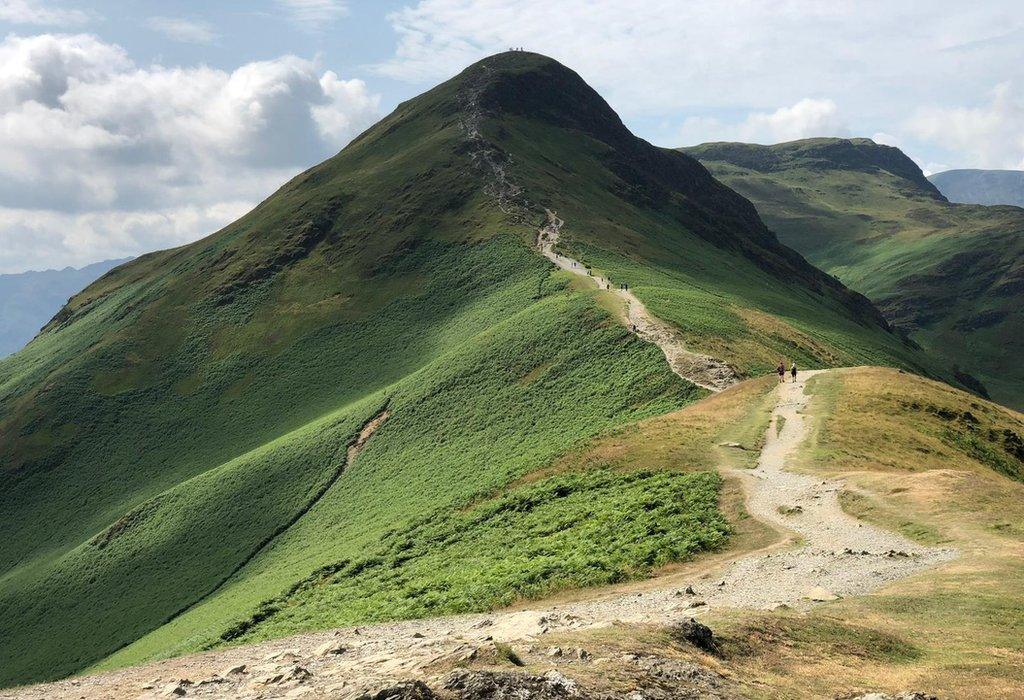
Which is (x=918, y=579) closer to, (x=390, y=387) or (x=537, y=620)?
(x=537, y=620)

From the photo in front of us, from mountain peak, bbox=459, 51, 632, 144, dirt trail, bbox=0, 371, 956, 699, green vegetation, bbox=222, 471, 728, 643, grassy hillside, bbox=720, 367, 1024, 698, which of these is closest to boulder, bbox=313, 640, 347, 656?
dirt trail, bbox=0, 371, 956, 699

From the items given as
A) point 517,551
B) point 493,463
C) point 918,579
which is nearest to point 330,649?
point 517,551

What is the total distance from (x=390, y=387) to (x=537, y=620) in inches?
2550

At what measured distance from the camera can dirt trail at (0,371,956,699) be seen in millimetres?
20062

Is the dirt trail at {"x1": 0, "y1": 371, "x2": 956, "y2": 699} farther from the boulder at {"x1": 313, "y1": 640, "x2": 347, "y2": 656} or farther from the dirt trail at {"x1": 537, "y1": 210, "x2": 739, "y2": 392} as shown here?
the dirt trail at {"x1": 537, "y1": 210, "x2": 739, "y2": 392}

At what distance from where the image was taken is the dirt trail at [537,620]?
20062mm

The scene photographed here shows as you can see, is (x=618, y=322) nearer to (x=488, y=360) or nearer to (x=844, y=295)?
(x=488, y=360)

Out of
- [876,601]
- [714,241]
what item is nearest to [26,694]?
[876,601]

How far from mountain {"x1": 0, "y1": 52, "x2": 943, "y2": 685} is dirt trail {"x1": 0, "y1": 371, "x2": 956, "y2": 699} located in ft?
11.2

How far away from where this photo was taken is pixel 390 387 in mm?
87438

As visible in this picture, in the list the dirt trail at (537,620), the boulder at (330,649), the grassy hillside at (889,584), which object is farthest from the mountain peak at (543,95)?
the boulder at (330,649)

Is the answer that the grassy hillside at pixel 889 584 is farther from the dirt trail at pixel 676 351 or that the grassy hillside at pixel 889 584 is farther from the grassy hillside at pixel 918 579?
the dirt trail at pixel 676 351

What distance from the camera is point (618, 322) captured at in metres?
72.9

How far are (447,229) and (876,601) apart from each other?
112 metres
